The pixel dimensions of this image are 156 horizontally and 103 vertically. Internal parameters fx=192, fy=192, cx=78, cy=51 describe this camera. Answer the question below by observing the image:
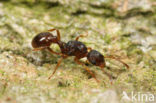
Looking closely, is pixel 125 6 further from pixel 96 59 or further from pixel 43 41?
pixel 43 41

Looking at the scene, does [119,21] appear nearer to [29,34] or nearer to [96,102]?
[29,34]

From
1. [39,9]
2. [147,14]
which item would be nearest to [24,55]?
[39,9]

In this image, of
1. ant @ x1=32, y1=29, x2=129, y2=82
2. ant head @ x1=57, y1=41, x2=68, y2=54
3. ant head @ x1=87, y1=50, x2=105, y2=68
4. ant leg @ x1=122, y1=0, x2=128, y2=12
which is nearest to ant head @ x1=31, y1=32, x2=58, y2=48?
ant @ x1=32, y1=29, x2=129, y2=82

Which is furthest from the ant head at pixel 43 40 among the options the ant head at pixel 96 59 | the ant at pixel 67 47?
the ant head at pixel 96 59

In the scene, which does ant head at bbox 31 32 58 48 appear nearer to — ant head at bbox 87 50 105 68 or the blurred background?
the blurred background

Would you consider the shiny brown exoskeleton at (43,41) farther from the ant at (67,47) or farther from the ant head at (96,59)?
the ant head at (96,59)

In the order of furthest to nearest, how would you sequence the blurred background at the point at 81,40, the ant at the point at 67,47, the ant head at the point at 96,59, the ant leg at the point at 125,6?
the ant leg at the point at 125,6, the ant at the point at 67,47, the ant head at the point at 96,59, the blurred background at the point at 81,40
